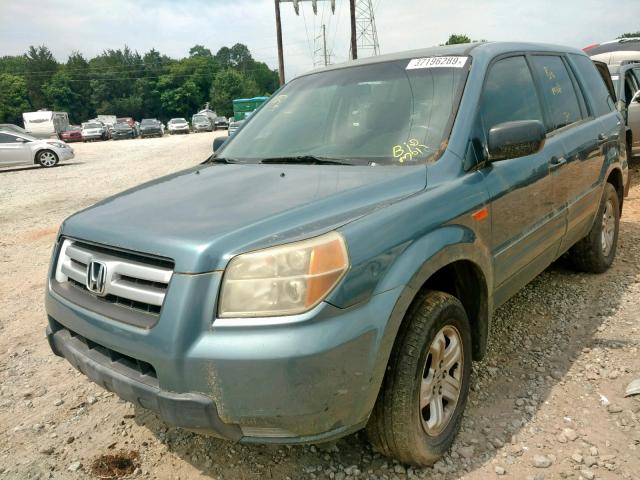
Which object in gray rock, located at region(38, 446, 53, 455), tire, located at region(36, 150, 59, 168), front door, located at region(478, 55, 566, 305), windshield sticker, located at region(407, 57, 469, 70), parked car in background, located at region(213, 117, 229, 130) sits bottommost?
parked car in background, located at region(213, 117, 229, 130)

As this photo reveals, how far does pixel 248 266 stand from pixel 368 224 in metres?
0.48

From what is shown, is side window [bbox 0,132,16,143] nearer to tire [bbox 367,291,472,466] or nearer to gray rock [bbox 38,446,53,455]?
gray rock [bbox 38,446,53,455]

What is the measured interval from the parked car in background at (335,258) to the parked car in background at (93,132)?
4148cm

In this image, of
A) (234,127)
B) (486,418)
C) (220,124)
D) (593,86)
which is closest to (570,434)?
(486,418)

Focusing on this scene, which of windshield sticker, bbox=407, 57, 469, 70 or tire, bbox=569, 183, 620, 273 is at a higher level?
windshield sticker, bbox=407, 57, 469, 70

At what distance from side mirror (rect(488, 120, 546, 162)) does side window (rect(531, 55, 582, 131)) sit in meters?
0.99

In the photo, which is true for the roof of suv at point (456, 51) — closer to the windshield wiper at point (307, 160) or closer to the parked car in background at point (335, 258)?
the parked car in background at point (335, 258)

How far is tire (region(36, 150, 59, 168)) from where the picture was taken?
17.1 m

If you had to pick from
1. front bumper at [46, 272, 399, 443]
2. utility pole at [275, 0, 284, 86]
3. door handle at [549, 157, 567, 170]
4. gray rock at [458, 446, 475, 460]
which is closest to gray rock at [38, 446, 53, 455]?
front bumper at [46, 272, 399, 443]

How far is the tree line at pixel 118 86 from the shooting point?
269 feet

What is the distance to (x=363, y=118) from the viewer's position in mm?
2867

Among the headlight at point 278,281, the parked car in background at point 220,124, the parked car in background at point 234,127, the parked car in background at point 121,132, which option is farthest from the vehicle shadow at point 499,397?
the parked car in background at point 220,124

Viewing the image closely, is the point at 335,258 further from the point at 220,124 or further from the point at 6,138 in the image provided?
the point at 220,124

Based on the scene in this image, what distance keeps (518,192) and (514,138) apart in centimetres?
44
